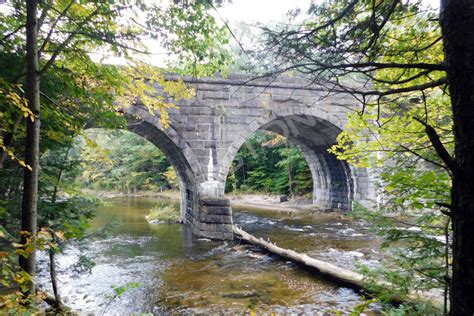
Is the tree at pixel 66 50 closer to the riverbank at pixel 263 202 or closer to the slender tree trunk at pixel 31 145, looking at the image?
the slender tree trunk at pixel 31 145

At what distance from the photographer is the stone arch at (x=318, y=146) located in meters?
10.2

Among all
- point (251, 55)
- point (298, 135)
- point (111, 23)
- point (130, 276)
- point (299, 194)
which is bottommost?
point (130, 276)

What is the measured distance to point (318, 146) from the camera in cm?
1495

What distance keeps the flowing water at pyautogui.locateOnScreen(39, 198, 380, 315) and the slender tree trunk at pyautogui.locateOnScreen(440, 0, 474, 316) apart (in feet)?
9.46

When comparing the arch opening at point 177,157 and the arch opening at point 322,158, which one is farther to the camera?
the arch opening at point 322,158

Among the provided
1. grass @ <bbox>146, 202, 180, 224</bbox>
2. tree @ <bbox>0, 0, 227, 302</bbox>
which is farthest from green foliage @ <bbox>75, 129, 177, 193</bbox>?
tree @ <bbox>0, 0, 227, 302</bbox>

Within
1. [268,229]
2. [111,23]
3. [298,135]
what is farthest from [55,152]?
[298,135]

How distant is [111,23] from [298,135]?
1231 centimetres

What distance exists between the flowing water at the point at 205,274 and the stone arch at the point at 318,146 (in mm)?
2532

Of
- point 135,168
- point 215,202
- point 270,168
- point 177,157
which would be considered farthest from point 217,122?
point 135,168

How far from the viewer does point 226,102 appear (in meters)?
9.81

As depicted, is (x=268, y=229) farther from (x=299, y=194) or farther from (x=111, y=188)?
(x=111, y=188)

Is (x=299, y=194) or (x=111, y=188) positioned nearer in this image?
(x=299, y=194)

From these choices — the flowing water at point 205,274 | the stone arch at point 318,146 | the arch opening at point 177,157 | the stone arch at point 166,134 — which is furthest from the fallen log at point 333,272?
the arch opening at point 177,157
